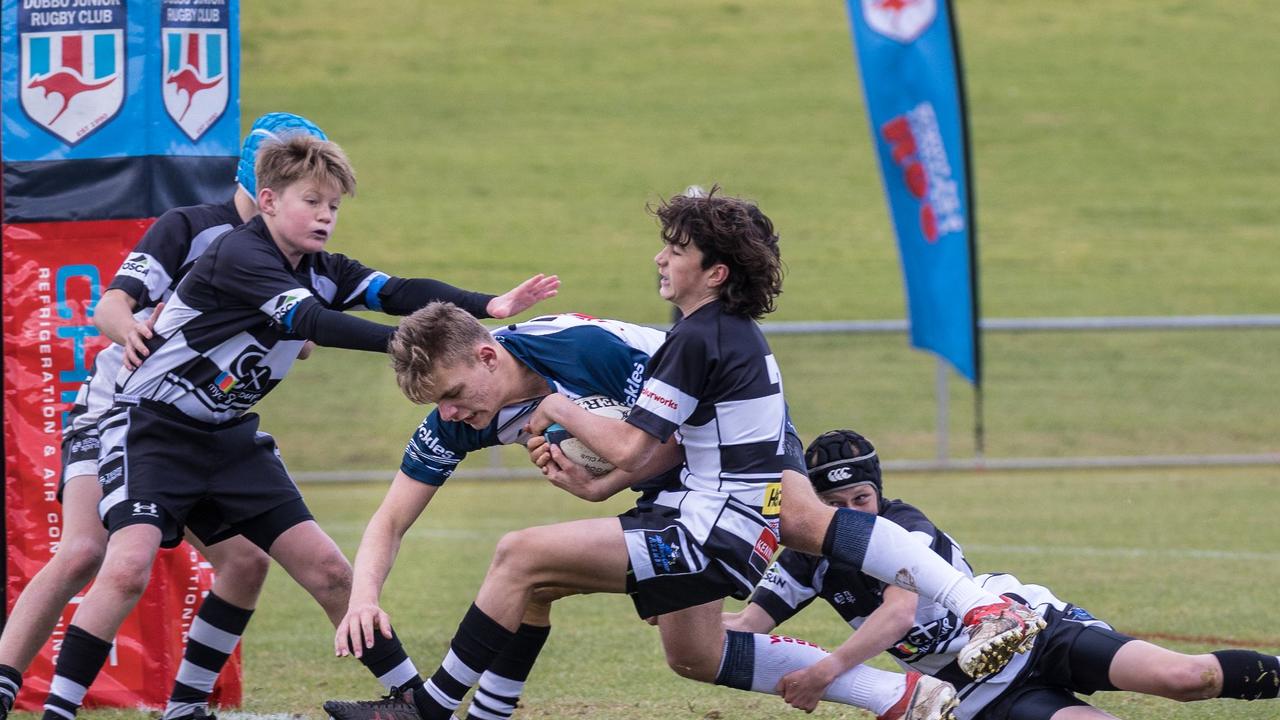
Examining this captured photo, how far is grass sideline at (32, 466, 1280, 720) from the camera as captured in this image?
6.17m

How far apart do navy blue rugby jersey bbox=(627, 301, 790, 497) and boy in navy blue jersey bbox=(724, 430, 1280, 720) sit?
23.4 inches

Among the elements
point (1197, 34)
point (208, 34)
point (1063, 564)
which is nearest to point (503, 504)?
point (1063, 564)

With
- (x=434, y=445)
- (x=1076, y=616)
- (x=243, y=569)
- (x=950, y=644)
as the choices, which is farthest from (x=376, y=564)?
(x=1076, y=616)

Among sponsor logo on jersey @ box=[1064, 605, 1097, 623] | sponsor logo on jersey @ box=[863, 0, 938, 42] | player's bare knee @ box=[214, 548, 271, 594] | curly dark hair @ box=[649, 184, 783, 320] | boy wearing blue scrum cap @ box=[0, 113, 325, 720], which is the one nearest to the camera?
curly dark hair @ box=[649, 184, 783, 320]

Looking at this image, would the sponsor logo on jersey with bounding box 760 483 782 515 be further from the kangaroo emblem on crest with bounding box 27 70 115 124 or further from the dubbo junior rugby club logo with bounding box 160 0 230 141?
the kangaroo emblem on crest with bounding box 27 70 115 124

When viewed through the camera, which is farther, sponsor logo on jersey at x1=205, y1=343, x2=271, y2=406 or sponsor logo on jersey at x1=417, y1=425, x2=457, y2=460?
sponsor logo on jersey at x1=205, y1=343, x2=271, y2=406

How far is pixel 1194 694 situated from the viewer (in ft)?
15.6

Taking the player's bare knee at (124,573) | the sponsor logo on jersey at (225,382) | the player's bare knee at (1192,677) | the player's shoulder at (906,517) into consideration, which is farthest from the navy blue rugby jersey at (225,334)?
the player's bare knee at (1192,677)

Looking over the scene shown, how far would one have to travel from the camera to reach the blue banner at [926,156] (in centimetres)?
1290

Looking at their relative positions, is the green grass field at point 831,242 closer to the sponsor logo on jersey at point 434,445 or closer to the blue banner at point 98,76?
the sponsor logo on jersey at point 434,445

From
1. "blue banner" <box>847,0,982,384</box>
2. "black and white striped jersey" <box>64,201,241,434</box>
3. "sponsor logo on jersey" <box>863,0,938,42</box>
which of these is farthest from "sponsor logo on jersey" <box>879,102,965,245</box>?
"black and white striped jersey" <box>64,201,241,434</box>

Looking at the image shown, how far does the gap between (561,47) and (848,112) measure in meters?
6.39

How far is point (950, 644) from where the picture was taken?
514 cm

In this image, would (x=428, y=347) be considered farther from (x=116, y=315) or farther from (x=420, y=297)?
(x=116, y=315)
